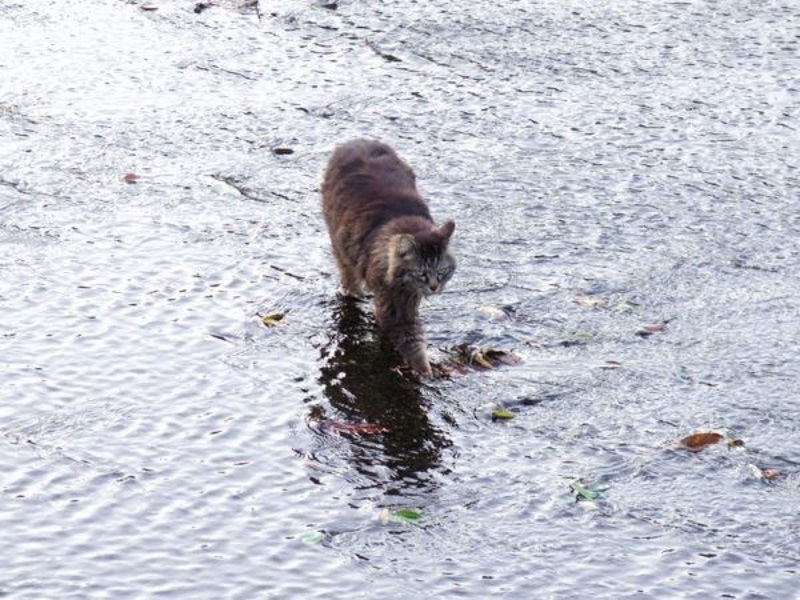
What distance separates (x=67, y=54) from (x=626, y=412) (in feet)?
20.8

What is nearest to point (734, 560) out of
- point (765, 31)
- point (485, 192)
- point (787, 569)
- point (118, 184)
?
point (787, 569)

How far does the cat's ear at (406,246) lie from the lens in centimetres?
794

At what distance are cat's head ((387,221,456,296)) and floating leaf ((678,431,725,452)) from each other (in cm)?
164

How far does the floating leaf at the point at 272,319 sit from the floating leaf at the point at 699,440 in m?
2.31

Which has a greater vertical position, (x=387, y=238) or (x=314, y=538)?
(x=387, y=238)

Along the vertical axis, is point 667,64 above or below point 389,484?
above

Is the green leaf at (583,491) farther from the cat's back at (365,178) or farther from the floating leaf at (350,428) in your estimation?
the cat's back at (365,178)

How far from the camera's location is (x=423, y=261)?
7.93m

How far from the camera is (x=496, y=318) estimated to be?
8141mm

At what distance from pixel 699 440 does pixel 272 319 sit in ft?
7.88

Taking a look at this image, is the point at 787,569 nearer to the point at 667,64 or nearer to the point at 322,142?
the point at 322,142

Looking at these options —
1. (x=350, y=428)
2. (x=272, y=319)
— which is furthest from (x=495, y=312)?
(x=350, y=428)

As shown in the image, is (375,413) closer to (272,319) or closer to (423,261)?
(423,261)

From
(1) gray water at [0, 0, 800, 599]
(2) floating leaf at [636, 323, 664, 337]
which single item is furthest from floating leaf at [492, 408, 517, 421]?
(2) floating leaf at [636, 323, 664, 337]
